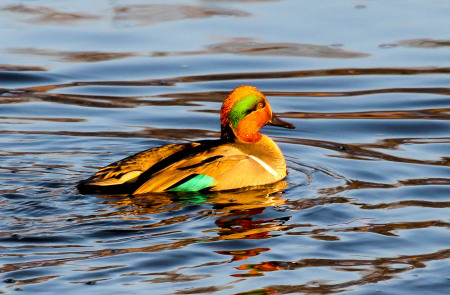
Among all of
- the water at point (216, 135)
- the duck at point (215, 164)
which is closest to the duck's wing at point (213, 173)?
the duck at point (215, 164)

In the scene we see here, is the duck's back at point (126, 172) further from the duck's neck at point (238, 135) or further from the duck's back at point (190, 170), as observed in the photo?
the duck's neck at point (238, 135)

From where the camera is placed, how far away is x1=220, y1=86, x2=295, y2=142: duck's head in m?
9.73

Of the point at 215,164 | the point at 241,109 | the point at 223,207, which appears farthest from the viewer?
the point at 241,109

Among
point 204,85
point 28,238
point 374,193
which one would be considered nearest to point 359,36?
point 204,85

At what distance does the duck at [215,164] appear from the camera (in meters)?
9.09

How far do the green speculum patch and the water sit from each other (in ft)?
2.51

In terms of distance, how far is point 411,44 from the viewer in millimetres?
14828

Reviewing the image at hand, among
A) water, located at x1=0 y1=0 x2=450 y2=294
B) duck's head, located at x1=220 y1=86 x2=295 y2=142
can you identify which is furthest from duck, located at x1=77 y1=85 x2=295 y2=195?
water, located at x1=0 y1=0 x2=450 y2=294

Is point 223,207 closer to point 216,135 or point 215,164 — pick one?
point 215,164

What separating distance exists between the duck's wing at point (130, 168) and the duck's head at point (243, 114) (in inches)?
16.1

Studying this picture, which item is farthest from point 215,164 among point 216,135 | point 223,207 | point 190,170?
point 216,135

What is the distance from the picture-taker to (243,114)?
32.0 feet

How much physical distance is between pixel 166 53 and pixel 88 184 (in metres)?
5.93

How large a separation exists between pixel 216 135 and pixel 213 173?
2.41 meters
